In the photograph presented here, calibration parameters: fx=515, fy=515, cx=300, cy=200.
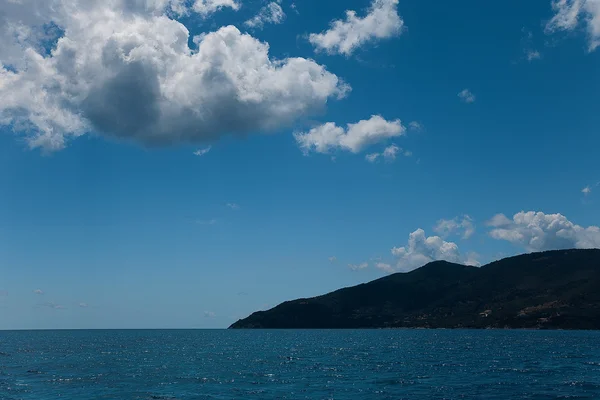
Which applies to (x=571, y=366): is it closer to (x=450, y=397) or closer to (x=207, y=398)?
(x=450, y=397)

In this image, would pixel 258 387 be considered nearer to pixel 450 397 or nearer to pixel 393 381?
pixel 393 381

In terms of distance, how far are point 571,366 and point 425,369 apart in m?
31.0

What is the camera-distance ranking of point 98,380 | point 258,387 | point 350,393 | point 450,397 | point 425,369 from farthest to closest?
point 425,369, point 98,380, point 258,387, point 350,393, point 450,397

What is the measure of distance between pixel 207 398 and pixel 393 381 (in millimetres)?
33220

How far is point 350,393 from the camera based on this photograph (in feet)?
252

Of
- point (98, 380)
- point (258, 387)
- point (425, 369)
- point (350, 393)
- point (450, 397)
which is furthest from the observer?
point (425, 369)

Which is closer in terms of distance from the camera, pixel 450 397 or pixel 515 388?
pixel 450 397

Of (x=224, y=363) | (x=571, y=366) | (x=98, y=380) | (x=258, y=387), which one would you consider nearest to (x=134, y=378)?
(x=98, y=380)

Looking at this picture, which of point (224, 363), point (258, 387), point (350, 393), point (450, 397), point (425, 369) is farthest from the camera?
point (224, 363)

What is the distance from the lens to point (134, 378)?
97062 mm

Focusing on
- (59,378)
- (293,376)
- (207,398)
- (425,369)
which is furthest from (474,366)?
(59,378)

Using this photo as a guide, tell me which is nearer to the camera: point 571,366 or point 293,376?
point 293,376

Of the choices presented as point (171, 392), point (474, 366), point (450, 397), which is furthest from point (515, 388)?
point (171, 392)

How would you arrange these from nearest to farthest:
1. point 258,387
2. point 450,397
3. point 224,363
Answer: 1. point 450,397
2. point 258,387
3. point 224,363
